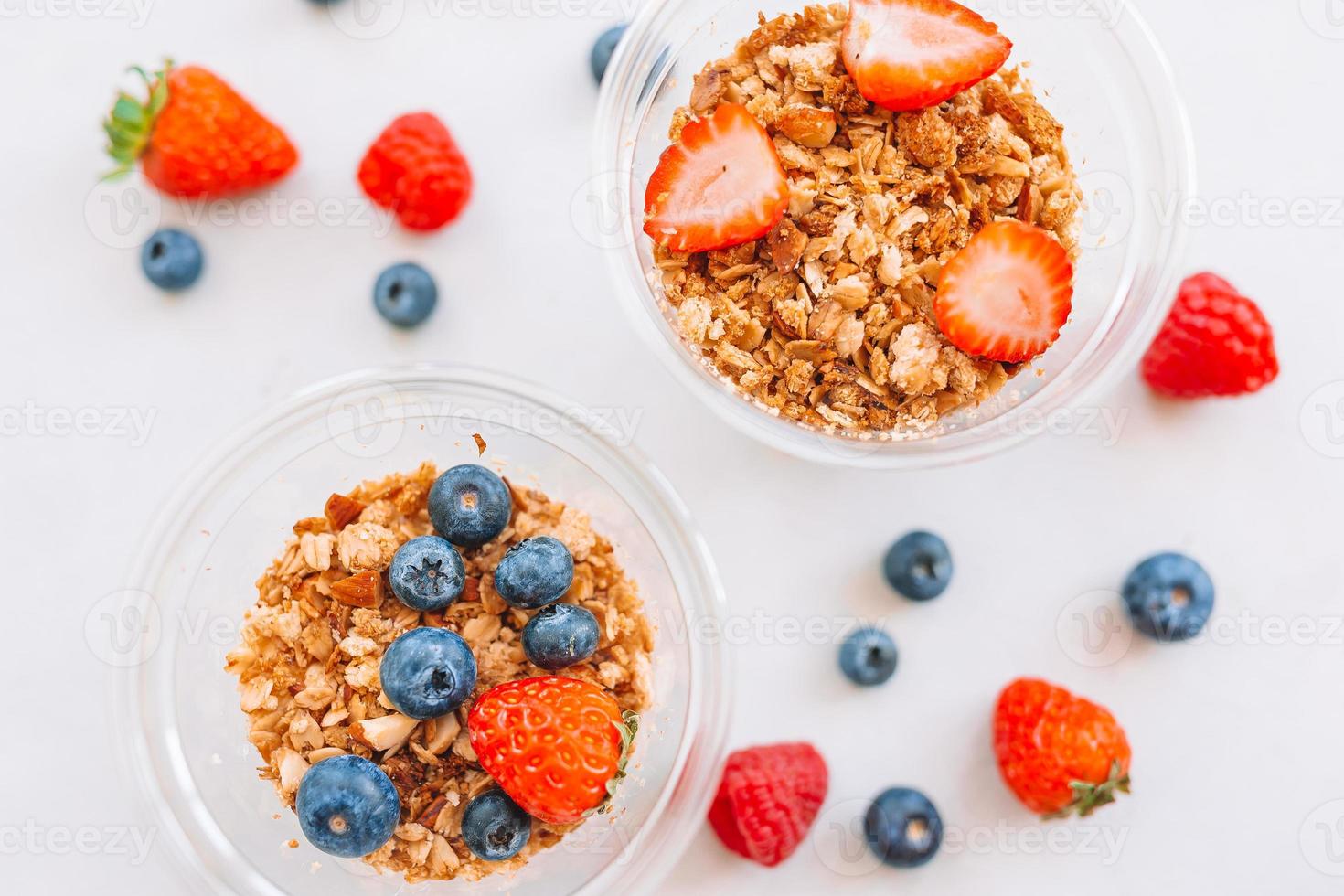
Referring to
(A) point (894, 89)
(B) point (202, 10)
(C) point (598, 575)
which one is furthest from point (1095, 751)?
(B) point (202, 10)

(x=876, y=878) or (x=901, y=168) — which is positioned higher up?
(x=901, y=168)

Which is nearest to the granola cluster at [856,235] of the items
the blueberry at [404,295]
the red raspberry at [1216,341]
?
the red raspberry at [1216,341]

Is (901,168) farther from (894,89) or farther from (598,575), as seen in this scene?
(598,575)

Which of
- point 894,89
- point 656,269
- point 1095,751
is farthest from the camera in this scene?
point 1095,751

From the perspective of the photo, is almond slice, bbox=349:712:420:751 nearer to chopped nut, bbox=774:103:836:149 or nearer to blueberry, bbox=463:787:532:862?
blueberry, bbox=463:787:532:862

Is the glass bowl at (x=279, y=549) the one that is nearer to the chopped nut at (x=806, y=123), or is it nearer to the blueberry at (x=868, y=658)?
the blueberry at (x=868, y=658)

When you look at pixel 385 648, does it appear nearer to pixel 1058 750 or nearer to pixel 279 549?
pixel 279 549

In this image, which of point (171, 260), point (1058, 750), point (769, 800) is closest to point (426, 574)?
point (769, 800)
